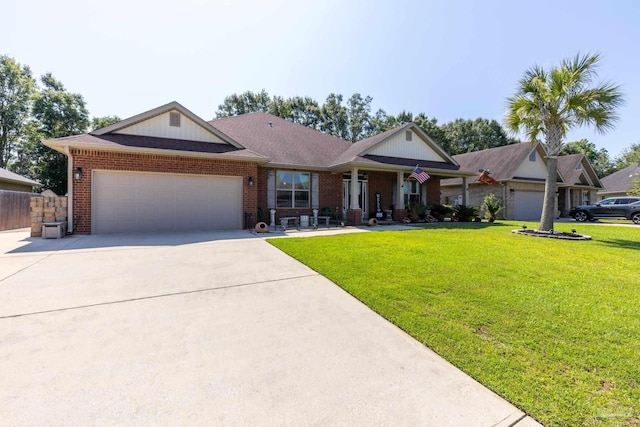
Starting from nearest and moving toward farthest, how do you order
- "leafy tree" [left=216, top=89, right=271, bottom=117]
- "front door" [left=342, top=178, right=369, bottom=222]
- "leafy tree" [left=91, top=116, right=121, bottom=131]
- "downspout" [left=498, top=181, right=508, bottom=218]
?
"front door" [left=342, top=178, right=369, bottom=222] < "downspout" [left=498, top=181, right=508, bottom=218] < "leafy tree" [left=91, top=116, right=121, bottom=131] < "leafy tree" [left=216, top=89, right=271, bottom=117]

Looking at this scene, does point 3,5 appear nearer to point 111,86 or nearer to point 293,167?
point 111,86

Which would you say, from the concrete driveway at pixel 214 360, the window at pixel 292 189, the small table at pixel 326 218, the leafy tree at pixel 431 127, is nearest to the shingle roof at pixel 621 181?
the leafy tree at pixel 431 127

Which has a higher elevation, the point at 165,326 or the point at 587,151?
the point at 587,151

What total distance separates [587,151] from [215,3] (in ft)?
205

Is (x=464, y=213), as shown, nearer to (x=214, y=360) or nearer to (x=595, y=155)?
(x=214, y=360)

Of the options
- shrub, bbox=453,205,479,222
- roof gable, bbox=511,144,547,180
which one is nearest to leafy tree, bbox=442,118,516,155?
roof gable, bbox=511,144,547,180

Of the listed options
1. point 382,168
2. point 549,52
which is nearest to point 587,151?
point 549,52

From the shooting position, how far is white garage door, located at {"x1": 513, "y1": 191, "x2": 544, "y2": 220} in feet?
67.7

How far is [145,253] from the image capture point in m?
6.71

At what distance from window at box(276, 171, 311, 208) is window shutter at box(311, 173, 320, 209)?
22 cm

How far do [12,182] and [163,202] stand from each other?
17.0 meters

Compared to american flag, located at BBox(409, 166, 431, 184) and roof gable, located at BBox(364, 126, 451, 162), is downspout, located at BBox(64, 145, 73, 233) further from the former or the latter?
american flag, located at BBox(409, 166, 431, 184)

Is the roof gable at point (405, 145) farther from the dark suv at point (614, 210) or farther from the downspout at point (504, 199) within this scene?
the dark suv at point (614, 210)

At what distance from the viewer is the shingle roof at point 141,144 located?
9234 mm
